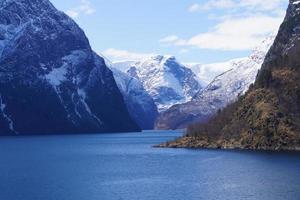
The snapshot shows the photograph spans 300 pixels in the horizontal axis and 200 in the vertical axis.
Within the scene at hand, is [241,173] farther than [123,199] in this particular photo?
Yes

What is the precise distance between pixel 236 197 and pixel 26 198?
4456cm

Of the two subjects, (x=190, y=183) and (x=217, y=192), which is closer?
(x=217, y=192)

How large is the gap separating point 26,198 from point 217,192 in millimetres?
42277

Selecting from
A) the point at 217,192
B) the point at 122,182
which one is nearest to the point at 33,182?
the point at 122,182

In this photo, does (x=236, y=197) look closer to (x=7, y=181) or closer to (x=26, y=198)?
(x=26, y=198)

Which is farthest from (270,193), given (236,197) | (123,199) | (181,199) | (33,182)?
(33,182)

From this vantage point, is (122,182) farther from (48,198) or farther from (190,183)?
(48,198)

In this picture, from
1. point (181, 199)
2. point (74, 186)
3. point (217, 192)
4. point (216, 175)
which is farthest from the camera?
point (216, 175)

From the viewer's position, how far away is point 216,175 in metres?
190

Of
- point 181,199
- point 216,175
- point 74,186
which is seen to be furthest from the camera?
point 216,175

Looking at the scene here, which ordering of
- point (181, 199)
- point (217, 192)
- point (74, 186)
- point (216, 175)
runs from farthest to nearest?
point (216, 175) < point (74, 186) < point (217, 192) < point (181, 199)

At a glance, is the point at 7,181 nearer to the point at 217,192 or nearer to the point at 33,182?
the point at 33,182

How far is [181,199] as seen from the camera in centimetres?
14475

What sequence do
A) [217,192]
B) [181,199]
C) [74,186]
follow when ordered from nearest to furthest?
[181,199] < [217,192] < [74,186]
